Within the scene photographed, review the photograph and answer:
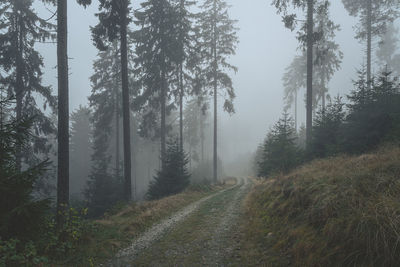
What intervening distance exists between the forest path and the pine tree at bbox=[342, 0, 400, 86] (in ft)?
64.3

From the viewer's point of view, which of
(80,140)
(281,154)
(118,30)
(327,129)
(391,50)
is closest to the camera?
(327,129)

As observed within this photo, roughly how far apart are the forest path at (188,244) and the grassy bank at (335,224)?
529mm

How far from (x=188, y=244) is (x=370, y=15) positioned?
25521 millimetres

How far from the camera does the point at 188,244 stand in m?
5.12

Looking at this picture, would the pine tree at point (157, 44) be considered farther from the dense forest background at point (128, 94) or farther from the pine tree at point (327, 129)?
the pine tree at point (327, 129)

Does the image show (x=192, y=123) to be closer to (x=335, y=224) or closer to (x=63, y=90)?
(x=63, y=90)

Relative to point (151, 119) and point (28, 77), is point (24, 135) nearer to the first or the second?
point (28, 77)

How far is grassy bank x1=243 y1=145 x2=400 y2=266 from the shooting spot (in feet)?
9.45

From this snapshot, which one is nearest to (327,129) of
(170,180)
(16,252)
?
(170,180)

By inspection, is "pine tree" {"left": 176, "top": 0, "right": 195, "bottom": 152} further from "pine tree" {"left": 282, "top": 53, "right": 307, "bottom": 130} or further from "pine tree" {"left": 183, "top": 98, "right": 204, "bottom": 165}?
"pine tree" {"left": 282, "top": 53, "right": 307, "bottom": 130}

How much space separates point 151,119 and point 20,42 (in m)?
11.0

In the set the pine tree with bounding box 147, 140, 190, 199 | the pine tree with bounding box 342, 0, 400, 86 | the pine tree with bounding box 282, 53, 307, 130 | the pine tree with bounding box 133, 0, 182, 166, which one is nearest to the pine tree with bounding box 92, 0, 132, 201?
the pine tree with bounding box 147, 140, 190, 199

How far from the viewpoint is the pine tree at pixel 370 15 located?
17.9 metres

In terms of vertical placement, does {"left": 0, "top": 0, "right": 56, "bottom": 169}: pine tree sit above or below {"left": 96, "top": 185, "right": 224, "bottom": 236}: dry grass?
above
